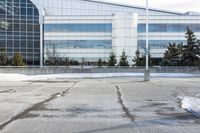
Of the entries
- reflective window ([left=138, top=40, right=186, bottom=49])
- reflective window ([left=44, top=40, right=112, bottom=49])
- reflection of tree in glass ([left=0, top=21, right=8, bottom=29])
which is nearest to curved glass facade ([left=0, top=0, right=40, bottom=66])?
reflection of tree in glass ([left=0, top=21, right=8, bottom=29])

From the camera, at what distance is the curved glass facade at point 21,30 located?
302ft

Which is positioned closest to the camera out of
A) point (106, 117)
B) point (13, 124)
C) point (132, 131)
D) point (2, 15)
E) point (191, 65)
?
point (132, 131)

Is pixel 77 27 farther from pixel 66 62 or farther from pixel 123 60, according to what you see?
pixel 123 60

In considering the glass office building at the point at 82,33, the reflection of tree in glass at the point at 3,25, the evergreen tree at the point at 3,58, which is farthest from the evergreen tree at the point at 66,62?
the reflection of tree in glass at the point at 3,25

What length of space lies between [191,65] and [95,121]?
6010 cm

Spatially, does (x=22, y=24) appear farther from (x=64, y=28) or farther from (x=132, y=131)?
(x=132, y=131)

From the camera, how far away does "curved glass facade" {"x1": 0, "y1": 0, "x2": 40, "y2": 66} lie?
92125mm

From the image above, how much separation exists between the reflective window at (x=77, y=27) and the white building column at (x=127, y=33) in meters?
3.03

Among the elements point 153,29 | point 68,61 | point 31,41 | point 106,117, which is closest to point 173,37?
point 153,29

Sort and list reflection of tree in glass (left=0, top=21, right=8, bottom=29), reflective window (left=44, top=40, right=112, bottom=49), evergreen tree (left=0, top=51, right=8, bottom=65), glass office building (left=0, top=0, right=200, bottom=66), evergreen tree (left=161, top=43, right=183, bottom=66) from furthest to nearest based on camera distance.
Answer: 1. reflective window (left=44, top=40, right=112, bottom=49)
2. glass office building (left=0, top=0, right=200, bottom=66)
3. reflection of tree in glass (left=0, top=21, right=8, bottom=29)
4. evergreen tree (left=0, top=51, right=8, bottom=65)
5. evergreen tree (left=161, top=43, right=183, bottom=66)

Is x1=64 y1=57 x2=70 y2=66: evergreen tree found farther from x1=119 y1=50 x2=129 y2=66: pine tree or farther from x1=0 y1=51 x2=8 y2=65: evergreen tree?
x1=0 y1=51 x2=8 y2=65: evergreen tree

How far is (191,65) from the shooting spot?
69.4 m

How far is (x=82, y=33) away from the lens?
96.7 meters

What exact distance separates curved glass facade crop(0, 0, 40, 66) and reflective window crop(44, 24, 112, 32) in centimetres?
342
